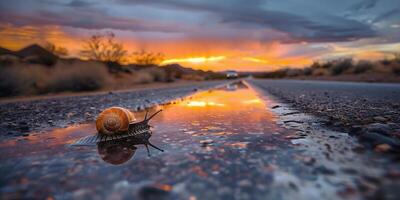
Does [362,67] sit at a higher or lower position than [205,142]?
higher

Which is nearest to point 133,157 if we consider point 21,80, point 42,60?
point 21,80

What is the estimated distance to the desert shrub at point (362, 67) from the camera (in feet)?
A: 78.2

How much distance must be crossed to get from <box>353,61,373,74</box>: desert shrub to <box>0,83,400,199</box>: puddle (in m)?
25.7

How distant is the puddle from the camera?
1.68 metres

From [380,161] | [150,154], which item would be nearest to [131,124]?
[150,154]

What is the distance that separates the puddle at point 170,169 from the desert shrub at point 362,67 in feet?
84.4

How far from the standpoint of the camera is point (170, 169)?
2141mm

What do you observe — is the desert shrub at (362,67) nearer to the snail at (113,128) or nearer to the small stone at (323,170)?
the small stone at (323,170)

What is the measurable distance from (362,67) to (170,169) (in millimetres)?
27907

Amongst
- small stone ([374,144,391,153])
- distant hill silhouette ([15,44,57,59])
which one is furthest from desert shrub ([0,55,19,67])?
small stone ([374,144,391,153])

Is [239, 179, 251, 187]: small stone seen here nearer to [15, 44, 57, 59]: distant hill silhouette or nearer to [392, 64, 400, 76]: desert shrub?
[15, 44, 57, 59]: distant hill silhouette

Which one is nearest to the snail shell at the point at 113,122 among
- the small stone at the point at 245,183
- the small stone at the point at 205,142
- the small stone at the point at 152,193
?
the small stone at the point at 205,142

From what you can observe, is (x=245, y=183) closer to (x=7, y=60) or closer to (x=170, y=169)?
(x=170, y=169)

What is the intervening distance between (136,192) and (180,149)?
1117mm
